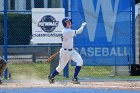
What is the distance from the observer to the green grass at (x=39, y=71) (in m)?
17.8

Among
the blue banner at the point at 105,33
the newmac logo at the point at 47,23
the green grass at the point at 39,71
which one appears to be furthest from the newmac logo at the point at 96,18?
the green grass at the point at 39,71

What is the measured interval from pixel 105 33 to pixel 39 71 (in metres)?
3.01

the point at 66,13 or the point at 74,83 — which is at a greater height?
the point at 66,13

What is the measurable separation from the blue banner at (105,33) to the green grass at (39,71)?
0.75m

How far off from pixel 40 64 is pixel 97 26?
3193 millimetres

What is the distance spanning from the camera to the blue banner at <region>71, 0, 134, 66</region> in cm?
1777

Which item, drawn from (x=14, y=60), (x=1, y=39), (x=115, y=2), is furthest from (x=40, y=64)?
(x=115, y=2)

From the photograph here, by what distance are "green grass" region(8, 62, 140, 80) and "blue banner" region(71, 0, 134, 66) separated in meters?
0.75

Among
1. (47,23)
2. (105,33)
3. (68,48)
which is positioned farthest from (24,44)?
(68,48)

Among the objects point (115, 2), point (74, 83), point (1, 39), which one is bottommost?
point (74, 83)

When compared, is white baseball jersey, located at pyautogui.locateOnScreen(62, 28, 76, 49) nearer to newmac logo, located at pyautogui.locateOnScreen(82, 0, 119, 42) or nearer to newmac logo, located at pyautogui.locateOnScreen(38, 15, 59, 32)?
newmac logo, located at pyautogui.locateOnScreen(38, 15, 59, 32)

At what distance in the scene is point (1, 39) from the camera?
17719mm

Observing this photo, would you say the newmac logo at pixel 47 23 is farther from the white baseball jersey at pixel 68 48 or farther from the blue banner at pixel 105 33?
the white baseball jersey at pixel 68 48
